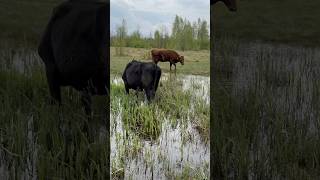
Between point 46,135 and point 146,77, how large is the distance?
61 cm

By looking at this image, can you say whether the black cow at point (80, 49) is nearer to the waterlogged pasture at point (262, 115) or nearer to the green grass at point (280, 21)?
the waterlogged pasture at point (262, 115)

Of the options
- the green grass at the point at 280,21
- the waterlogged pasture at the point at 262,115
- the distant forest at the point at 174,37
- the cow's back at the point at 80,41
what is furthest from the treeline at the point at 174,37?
the green grass at the point at 280,21

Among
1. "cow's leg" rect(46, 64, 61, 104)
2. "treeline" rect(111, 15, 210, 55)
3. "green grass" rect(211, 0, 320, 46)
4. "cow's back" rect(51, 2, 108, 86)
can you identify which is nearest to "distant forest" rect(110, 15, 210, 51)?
"treeline" rect(111, 15, 210, 55)

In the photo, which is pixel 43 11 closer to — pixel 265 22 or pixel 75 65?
pixel 75 65

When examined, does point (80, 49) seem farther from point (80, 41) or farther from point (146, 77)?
point (146, 77)

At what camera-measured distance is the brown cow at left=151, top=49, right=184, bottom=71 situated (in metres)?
1.78

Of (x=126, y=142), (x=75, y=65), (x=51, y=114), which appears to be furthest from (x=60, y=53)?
(x=126, y=142)

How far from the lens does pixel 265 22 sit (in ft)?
9.04

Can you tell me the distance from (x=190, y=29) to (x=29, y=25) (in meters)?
1.36

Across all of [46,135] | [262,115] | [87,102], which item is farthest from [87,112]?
[262,115]

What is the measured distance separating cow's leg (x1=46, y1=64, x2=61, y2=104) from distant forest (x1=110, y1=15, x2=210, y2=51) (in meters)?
0.46

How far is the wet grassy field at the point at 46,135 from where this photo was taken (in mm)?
1931

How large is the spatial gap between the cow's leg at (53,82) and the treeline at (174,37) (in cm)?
46

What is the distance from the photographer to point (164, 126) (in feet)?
6.07
